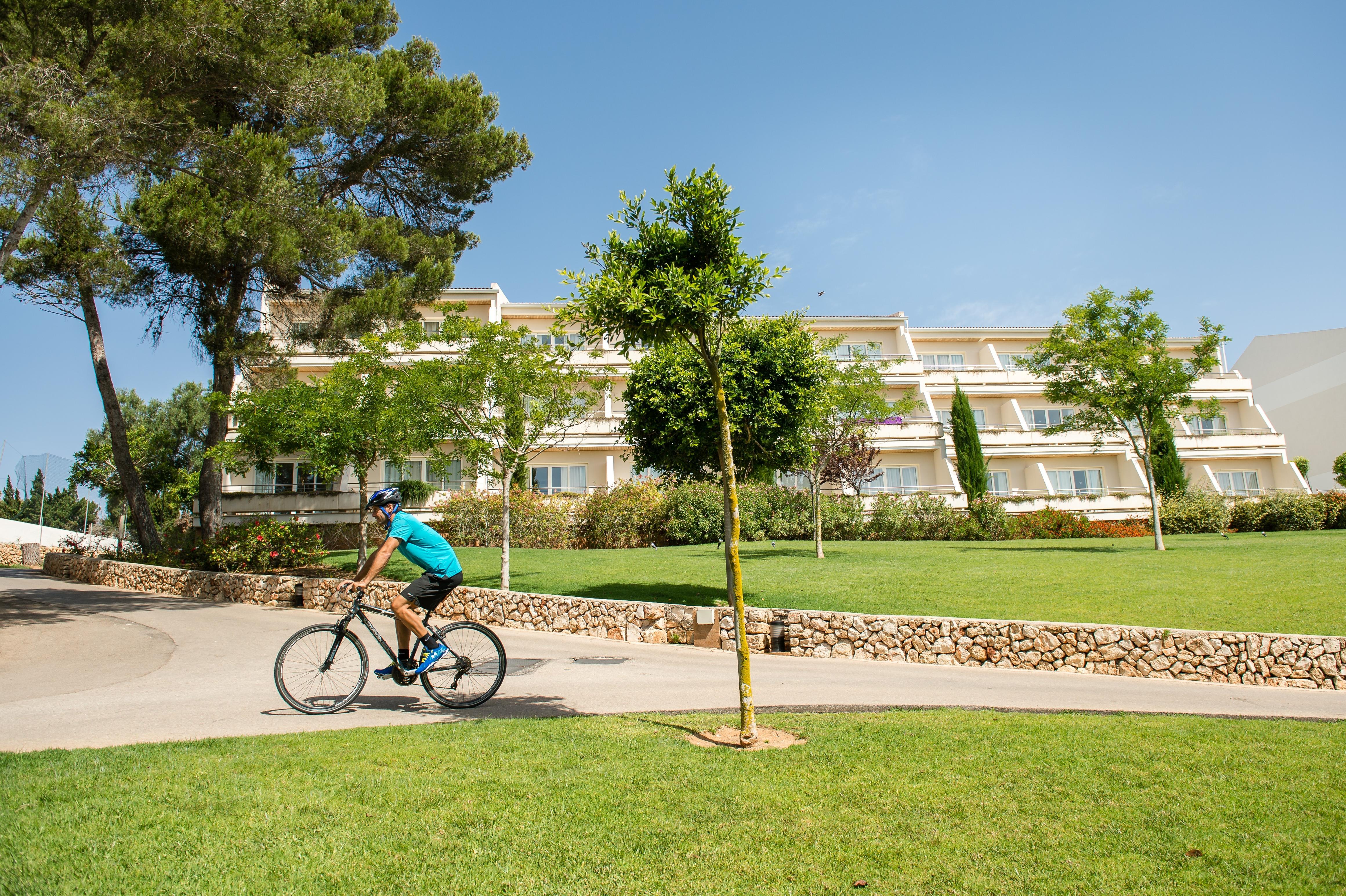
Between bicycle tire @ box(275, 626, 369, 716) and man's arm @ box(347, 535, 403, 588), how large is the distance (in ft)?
2.67

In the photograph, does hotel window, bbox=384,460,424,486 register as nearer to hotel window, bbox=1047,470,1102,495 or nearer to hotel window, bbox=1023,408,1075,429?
hotel window, bbox=1047,470,1102,495

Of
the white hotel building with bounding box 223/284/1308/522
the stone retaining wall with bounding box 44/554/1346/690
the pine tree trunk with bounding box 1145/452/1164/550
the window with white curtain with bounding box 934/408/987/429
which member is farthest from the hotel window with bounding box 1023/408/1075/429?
the stone retaining wall with bounding box 44/554/1346/690

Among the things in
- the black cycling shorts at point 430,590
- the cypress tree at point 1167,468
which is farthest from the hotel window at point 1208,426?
the black cycling shorts at point 430,590

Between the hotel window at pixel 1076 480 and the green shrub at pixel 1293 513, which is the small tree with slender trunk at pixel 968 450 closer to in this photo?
the hotel window at pixel 1076 480

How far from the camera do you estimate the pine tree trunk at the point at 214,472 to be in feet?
67.2

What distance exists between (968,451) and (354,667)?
33.0 metres

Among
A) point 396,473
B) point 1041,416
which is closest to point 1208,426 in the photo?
point 1041,416

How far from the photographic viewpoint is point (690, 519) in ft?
87.1

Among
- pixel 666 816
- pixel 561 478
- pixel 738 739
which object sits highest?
pixel 561 478

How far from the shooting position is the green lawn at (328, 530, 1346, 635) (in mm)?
12453

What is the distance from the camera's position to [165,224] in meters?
17.0

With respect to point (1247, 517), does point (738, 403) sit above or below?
above

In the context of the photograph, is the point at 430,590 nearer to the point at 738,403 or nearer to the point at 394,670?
the point at 394,670

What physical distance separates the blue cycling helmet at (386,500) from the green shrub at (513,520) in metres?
19.0
